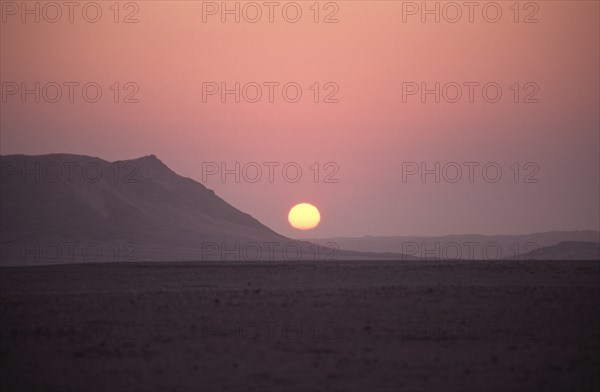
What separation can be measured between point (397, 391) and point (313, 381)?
180 cm

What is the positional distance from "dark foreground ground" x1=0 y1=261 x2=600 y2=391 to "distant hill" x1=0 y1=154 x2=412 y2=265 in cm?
5999

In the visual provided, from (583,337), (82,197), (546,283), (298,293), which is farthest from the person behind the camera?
(82,197)

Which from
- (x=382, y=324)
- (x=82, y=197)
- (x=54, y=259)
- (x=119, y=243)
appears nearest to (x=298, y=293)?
(x=382, y=324)

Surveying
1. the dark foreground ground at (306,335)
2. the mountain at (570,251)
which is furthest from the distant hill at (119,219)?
the dark foreground ground at (306,335)

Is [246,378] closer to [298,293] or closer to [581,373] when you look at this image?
[581,373]

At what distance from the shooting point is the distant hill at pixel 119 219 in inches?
4156

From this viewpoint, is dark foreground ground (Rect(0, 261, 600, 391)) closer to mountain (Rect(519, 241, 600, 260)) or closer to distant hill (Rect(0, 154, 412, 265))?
distant hill (Rect(0, 154, 412, 265))

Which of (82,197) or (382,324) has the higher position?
(82,197)

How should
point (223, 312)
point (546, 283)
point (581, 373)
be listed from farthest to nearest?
point (546, 283), point (223, 312), point (581, 373)

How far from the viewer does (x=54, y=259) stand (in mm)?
90625

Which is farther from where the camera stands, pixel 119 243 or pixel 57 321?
pixel 119 243

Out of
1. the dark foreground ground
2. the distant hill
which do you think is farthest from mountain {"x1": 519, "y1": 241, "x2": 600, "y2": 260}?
the dark foreground ground

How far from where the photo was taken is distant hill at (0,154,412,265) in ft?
346

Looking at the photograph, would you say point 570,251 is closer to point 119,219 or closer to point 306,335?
point 119,219
